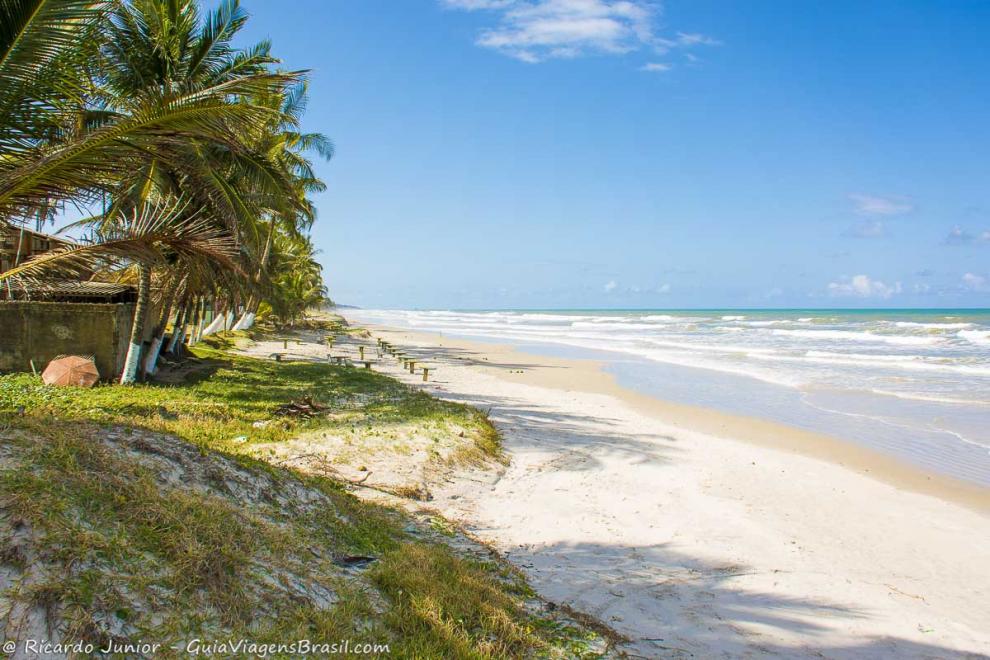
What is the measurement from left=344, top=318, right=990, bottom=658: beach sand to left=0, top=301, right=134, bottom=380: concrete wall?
293 inches

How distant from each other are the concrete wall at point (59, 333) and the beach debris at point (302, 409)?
12.2 feet

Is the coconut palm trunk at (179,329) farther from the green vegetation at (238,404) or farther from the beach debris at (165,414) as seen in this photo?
the beach debris at (165,414)

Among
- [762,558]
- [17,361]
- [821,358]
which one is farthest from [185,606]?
[821,358]

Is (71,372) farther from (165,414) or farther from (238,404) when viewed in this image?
(165,414)

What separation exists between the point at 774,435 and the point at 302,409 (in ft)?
29.9

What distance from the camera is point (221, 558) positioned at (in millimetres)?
3465

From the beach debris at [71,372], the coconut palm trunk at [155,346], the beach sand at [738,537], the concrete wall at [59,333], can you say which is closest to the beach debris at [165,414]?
the beach debris at [71,372]

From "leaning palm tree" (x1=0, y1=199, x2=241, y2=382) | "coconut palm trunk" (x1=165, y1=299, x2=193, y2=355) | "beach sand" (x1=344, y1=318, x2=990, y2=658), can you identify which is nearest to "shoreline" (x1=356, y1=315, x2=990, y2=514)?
"beach sand" (x1=344, y1=318, x2=990, y2=658)

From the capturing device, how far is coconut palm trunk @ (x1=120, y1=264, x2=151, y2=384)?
11242 mm

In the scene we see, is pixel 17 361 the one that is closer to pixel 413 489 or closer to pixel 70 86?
pixel 70 86

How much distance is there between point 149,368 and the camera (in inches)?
479

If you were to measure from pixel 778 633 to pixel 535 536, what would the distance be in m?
Answer: 2.46

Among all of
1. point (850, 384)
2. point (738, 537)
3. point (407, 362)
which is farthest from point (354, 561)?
→ point (850, 384)

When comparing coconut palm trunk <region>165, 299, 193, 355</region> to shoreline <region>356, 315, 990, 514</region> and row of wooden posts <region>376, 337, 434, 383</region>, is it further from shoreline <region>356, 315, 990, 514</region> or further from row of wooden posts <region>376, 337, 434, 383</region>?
shoreline <region>356, 315, 990, 514</region>
